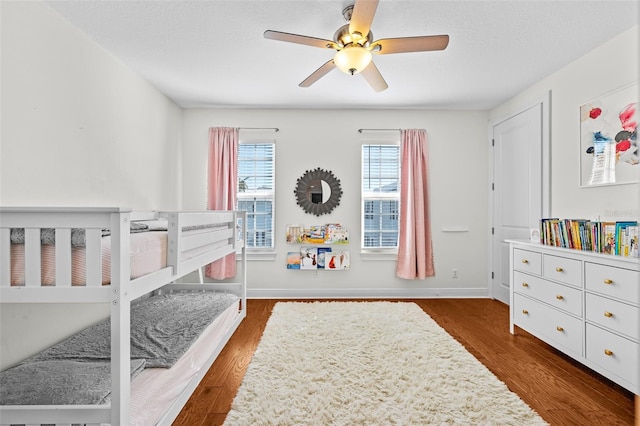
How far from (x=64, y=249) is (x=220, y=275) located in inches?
Answer: 117

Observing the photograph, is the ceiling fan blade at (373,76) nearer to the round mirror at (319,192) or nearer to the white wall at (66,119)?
the round mirror at (319,192)

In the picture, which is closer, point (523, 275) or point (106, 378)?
point (106, 378)

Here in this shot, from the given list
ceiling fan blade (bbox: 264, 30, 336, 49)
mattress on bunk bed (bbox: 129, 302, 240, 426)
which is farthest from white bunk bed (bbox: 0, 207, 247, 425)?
ceiling fan blade (bbox: 264, 30, 336, 49)

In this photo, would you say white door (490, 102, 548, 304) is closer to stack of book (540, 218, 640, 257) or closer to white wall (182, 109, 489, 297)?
white wall (182, 109, 489, 297)

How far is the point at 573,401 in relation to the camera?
6.31 ft

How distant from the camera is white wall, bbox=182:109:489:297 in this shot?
4219 mm

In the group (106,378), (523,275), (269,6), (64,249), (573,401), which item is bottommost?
(573,401)

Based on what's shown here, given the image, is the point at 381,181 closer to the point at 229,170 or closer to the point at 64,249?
the point at 229,170

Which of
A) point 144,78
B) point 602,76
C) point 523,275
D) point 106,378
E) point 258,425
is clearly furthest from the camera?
point 144,78

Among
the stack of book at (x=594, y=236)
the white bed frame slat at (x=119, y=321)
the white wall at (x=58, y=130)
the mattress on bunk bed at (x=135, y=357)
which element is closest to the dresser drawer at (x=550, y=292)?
the stack of book at (x=594, y=236)

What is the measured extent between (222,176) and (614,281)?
3795 millimetres

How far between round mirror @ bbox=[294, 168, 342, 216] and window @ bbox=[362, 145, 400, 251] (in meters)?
0.43

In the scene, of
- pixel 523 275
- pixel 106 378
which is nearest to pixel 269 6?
pixel 106 378

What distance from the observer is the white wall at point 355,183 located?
4219mm
